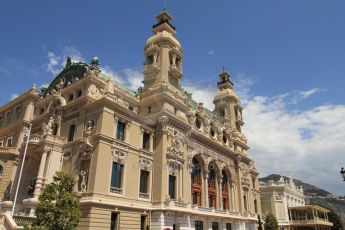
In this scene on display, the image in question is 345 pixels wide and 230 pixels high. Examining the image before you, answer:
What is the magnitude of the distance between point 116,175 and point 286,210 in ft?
186

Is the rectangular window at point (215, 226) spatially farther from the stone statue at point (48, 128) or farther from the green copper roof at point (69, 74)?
the green copper roof at point (69, 74)

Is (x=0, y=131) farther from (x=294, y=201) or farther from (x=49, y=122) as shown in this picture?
(x=294, y=201)

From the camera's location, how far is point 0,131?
4784cm

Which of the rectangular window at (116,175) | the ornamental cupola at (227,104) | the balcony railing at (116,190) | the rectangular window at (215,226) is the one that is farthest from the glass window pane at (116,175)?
the ornamental cupola at (227,104)

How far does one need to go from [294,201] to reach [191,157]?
171 feet

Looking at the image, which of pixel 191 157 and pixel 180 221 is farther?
pixel 191 157

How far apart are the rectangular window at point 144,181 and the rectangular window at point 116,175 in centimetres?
347

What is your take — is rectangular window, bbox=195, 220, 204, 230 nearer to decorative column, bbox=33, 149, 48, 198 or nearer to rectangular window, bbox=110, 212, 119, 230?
rectangular window, bbox=110, 212, 119, 230

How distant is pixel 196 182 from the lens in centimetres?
4400

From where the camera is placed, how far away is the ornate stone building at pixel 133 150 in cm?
3244

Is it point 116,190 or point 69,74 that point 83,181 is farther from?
point 69,74

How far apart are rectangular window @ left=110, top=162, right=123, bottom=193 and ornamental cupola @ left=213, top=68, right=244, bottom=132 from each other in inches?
1256

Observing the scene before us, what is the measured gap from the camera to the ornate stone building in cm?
3244

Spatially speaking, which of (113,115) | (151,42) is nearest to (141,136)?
(113,115)
